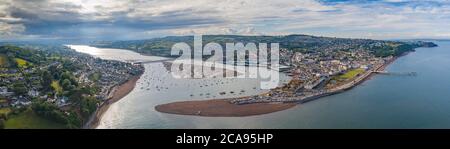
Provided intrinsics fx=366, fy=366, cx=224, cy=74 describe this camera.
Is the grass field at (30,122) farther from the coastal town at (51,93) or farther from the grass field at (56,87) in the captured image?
the grass field at (56,87)

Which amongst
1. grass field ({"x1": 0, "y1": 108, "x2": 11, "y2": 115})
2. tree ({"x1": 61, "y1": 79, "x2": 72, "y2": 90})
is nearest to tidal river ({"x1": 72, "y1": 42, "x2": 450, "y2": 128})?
tree ({"x1": 61, "y1": 79, "x2": 72, "y2": 90})

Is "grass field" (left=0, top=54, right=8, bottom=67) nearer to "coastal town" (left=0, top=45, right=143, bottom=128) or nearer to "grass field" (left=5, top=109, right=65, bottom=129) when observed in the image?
"coastal town" (left=0, top=45, right=143, bottom=128)

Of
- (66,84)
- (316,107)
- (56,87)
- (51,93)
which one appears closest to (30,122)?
(51,93)

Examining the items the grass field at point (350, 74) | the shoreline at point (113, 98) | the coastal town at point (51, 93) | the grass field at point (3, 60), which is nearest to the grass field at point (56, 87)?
the coastal town at point (51, 93)

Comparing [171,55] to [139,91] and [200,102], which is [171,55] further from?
[200,102]
